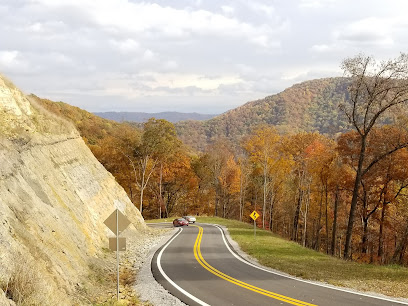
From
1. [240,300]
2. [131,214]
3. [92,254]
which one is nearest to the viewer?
[240,300]

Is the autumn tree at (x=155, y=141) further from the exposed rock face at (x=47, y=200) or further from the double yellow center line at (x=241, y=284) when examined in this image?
the double yellow center line at (x=241, y=284)

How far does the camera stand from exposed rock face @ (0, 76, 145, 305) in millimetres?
10677

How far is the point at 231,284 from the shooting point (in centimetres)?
1419

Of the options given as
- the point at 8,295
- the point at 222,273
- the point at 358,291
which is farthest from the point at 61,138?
the point at 358,291

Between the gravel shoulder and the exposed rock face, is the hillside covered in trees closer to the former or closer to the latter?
the gravel shoulder

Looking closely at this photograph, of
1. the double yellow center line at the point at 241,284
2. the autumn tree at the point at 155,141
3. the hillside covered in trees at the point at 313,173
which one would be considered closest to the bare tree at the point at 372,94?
the hillside covered in trees at the point at 313,173

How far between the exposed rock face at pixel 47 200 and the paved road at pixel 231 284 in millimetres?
3910

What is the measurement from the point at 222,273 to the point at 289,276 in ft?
10.5

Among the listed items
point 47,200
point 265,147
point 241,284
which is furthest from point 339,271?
point 265,147

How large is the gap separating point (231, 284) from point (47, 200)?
961 cm

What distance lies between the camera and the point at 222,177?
62.2 metres

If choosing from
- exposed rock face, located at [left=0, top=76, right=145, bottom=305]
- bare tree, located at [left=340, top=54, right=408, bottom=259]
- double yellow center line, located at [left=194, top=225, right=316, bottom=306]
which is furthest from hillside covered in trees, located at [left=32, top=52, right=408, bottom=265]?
exposed rock face, located at [left=0, top=76, right=145, bottom=305]

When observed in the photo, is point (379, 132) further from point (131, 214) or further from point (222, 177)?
point (222, 177)

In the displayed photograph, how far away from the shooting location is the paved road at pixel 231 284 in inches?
460
